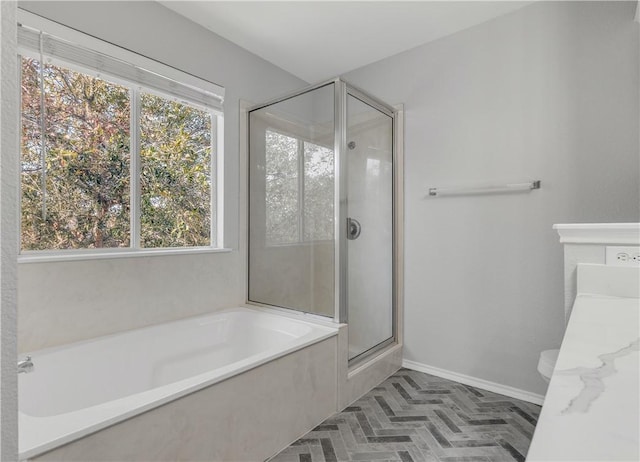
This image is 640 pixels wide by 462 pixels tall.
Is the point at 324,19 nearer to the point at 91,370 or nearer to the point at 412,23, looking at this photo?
the point at 412,23

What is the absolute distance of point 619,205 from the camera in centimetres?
195

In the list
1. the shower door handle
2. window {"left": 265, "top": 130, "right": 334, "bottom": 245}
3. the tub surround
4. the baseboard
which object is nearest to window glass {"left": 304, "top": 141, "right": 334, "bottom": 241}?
window {"left": 265, "top": 130, "right": 334, "bottom": 245}

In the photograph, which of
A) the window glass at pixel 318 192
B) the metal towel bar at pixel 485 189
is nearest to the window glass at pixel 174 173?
the window glass at pixel 318 192

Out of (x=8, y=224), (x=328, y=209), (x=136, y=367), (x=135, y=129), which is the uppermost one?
(x=135, y=129)

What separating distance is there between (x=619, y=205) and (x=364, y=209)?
1.47 meters

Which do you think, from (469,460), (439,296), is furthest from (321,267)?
(469,460)

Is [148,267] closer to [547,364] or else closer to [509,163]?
[547,364]

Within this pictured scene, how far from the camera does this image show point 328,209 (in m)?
2.36

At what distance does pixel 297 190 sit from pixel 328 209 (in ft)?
1.06

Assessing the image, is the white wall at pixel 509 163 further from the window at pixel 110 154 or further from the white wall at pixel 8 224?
the white wall at pixel 8 224

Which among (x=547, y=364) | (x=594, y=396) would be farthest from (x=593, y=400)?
(x=547, y=364)

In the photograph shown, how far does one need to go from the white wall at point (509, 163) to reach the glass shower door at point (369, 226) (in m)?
0.19

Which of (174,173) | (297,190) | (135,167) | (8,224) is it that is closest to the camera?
(8,224)

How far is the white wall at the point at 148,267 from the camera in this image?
178 centimetres
